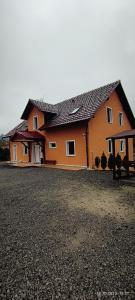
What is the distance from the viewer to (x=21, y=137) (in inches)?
767

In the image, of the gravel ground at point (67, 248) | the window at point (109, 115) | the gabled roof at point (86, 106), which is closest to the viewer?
the gravel ground at point (67, 248)

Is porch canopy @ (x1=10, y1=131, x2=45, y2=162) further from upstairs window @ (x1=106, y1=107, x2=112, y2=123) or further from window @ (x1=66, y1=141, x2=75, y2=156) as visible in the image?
upstairs window @ (x1=106, y1=107, x2=112, y2=123)

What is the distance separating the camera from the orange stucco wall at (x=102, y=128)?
1591cm

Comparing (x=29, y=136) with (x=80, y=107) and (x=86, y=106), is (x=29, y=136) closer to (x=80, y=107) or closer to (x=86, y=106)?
(x=80, y=107)

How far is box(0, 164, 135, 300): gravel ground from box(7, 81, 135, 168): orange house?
30.6 feet

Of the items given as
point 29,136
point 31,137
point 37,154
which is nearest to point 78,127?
point 31,137

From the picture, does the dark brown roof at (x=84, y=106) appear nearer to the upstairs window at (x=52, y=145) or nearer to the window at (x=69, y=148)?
the upstairs window at (x=52, y=145)

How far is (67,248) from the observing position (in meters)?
3.79

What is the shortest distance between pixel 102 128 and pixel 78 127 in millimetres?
2357

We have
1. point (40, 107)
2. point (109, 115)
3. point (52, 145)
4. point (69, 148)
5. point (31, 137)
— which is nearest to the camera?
point (69, 148)

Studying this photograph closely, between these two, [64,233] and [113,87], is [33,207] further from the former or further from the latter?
[113,87]

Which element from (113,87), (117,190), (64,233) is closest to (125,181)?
(117,190)

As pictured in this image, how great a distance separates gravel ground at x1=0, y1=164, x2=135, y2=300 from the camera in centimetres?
274

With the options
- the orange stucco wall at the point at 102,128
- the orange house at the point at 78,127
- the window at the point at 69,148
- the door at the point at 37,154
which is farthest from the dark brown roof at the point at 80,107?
the door at the point at 37,154
